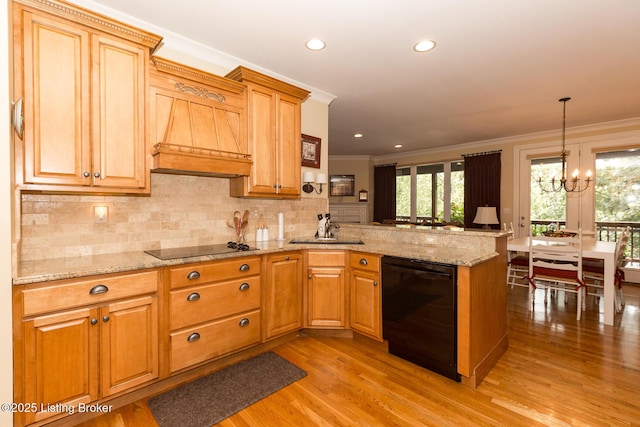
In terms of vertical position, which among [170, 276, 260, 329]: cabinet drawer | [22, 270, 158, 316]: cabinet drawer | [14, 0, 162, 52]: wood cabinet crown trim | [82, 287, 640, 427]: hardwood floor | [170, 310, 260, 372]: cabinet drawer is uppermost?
[14, 0, 162, 52]: wood cabinet crown trim

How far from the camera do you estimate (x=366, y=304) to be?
2836mm

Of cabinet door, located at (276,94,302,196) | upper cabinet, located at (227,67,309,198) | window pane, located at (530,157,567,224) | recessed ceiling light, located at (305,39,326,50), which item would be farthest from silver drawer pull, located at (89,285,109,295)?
window pane, located at (530,157,567,224)

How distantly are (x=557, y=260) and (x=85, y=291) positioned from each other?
4722mm

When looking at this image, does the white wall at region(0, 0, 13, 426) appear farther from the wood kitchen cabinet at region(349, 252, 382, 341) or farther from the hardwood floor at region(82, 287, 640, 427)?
the wood kitchen cabinet at region(349, 252, 382, 341)

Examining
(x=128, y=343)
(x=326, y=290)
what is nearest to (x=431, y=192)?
(x=326, y=290)

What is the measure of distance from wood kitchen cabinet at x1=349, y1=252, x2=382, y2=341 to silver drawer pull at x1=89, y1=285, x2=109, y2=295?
197 cm

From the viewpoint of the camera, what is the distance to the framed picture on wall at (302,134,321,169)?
3604 millimetres

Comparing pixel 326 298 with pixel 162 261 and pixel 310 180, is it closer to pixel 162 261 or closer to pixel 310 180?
pixel 310 180

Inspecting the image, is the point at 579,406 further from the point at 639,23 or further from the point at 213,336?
the point at 639,23

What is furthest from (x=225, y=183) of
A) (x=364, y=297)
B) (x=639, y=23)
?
(x=639, y=23)

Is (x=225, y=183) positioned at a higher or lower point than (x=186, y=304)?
higher

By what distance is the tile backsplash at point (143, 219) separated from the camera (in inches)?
80.6

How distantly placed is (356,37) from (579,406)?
3.12 m

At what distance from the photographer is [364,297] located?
286 centimetres
